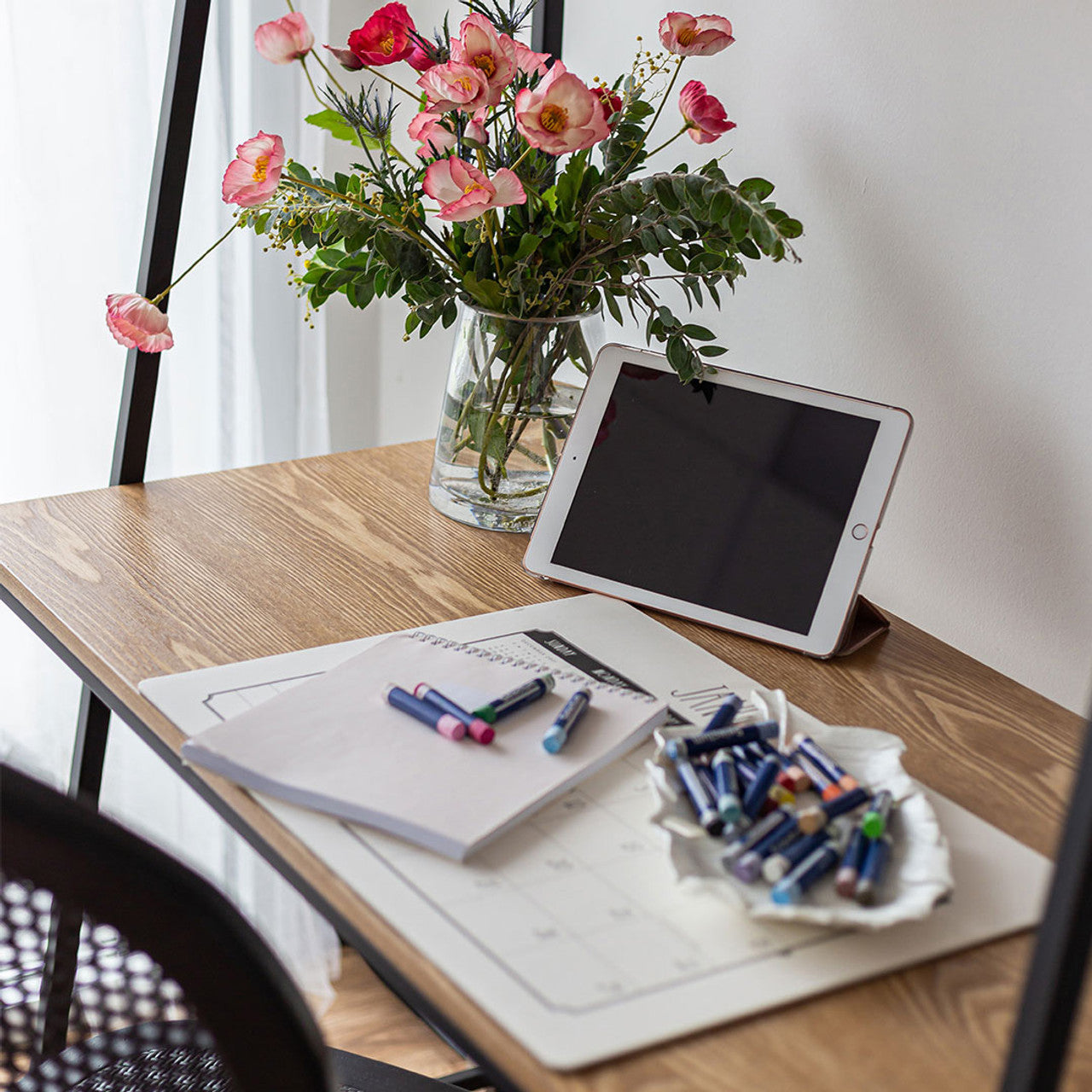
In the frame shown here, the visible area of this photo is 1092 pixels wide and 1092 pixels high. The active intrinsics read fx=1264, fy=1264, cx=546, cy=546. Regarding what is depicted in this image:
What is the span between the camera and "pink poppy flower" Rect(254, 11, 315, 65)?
0.88 m

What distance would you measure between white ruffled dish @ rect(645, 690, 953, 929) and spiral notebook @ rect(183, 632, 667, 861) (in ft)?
0.18

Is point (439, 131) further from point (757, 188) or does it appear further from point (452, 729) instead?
point (452, 729)

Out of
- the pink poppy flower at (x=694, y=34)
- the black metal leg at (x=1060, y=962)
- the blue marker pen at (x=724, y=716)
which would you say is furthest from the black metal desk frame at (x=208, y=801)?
the pink poppy flower at (x=694, y=34)

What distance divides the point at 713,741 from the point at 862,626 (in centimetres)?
27

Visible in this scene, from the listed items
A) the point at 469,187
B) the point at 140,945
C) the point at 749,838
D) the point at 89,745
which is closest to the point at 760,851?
the point at 749,838

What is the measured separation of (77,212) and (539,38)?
53 cm

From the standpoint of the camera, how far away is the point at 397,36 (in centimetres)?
89

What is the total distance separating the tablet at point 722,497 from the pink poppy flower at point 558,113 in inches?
6.7

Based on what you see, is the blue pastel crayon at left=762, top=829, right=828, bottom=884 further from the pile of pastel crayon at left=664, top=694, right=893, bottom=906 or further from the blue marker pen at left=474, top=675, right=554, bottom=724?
the blue marker pen at left=474, top=675, right=554, bottom=724

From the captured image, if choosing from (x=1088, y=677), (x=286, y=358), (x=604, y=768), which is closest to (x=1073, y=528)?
(x=1088, y=677)

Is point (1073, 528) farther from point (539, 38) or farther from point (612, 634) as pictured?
point (539, 38)

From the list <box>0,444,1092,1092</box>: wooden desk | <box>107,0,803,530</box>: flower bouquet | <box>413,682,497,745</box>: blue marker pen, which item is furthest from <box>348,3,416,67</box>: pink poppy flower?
<box>413,682,497,745</box>: blue marker pen

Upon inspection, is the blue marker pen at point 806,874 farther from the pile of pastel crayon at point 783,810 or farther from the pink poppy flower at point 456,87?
the pink poppy flower at point 456,87

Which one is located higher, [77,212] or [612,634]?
[77,212]
